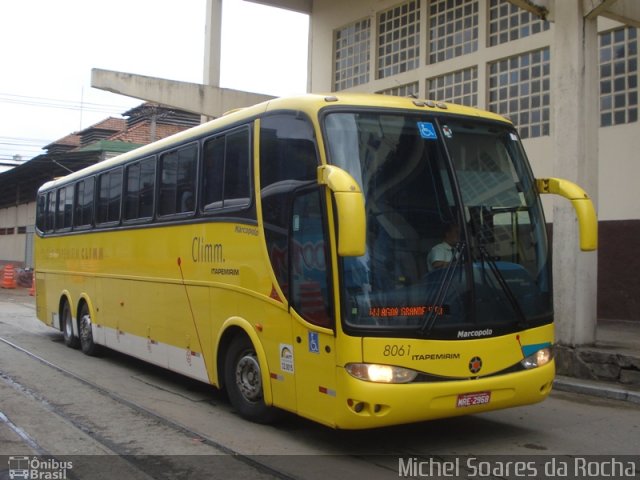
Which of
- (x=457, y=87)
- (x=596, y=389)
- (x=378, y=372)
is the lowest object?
(x=596, y=389)

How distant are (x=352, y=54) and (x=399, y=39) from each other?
2.09 metres

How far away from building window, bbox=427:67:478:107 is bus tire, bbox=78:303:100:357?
972 cm

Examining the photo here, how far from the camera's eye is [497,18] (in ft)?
51.0

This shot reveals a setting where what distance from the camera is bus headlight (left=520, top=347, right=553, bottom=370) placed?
6137 millimetres

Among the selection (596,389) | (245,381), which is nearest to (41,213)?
(245,381)

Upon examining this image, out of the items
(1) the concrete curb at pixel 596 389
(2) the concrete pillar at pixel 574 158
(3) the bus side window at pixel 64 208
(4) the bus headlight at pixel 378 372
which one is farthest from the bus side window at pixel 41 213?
(4) the bus headlight at pixel 378 372

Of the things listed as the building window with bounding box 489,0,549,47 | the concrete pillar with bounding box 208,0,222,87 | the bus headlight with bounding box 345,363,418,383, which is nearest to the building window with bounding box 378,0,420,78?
the building window with bounding box 489,0,549,47

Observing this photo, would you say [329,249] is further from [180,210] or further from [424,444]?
[180,210]

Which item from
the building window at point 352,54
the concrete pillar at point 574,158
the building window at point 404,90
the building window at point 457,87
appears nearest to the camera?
the concrete pillar at point 574,158

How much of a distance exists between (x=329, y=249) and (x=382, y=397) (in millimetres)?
1278

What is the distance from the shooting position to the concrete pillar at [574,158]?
10.2 meters

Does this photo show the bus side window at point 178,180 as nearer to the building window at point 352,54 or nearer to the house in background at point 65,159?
the building window at point 352,54

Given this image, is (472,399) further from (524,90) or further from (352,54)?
(352,54)

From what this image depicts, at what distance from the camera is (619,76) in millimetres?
13195
